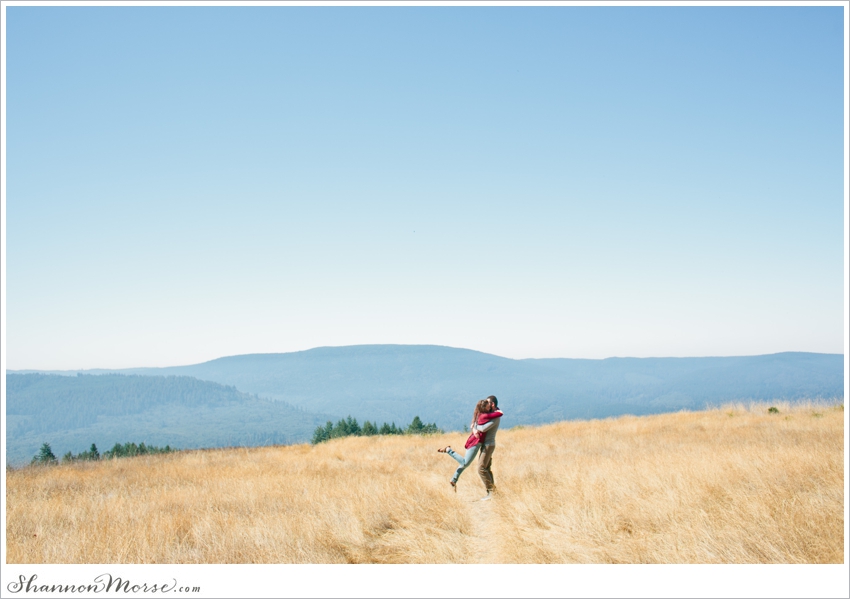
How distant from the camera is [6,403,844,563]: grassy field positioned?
20.4ft

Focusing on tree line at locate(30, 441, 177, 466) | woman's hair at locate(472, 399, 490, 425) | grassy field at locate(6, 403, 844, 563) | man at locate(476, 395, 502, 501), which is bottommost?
tree line at locate(30, 441, 177, 466)

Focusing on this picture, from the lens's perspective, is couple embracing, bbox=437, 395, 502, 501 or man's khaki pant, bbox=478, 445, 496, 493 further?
man's khaki pant, bbox=478, 445, 496, 493

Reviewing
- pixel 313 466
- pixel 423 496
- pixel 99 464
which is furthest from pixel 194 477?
pixel 423 496

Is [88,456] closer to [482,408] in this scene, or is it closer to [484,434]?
[484,434]

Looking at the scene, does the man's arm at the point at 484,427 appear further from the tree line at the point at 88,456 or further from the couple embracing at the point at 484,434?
the tree line at the point at 88,456

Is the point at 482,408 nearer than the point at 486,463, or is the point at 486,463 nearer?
the point at 482,408

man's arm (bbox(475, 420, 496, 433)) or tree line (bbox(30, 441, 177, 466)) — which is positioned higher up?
man's arm (bbox(475, 420, 496, 433))

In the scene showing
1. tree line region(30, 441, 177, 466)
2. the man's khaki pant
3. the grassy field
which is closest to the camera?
the grassy field

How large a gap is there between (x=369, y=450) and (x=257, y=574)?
1430cm

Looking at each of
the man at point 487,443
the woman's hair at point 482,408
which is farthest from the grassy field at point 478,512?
the woman's hair at point 482,408

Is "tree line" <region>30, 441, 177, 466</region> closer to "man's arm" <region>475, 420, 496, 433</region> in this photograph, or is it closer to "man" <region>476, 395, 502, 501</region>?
"man" <region>476, 395, 502, 501</region>

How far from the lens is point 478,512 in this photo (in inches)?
339

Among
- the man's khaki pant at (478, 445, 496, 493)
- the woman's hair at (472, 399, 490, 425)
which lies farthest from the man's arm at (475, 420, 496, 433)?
the man's khaki pant at (478, 445, 496, 493)

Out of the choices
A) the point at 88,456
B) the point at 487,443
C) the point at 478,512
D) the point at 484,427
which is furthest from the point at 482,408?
the point at 88,456
